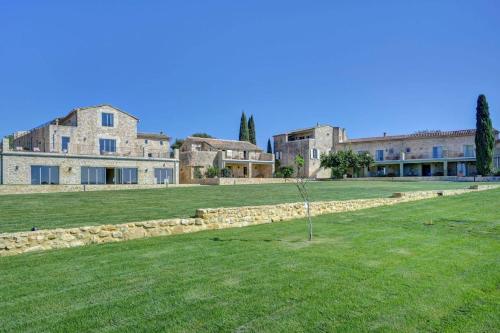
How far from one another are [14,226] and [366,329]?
10610 millimetres

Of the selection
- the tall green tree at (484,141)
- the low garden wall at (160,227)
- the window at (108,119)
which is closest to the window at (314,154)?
the tall green tree at (484,141)

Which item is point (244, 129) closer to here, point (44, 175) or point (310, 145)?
point (310, 145)

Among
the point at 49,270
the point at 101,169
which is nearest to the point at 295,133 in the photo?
the point at 101,169

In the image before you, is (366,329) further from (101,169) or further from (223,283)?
(101,169)

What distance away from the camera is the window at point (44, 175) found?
32781mm

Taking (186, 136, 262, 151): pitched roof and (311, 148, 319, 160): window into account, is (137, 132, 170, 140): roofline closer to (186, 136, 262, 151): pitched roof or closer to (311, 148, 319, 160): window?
(186, 136, 262, 151): pitched roof

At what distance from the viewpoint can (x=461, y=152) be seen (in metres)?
52.4

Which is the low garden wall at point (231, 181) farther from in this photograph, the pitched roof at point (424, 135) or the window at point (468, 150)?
the window at point (468, 150)

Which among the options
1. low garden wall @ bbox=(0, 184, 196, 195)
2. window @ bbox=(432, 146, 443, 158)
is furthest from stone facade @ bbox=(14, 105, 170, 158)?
window @ bbox=(432, 146, 443, 158)

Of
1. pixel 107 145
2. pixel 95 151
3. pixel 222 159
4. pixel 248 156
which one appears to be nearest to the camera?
pixel 95 151

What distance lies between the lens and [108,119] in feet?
135

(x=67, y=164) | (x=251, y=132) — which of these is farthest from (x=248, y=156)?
(x=67, y=164)

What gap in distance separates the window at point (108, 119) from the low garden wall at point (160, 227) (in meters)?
Answer: 32.1

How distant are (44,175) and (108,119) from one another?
34.0 feet
